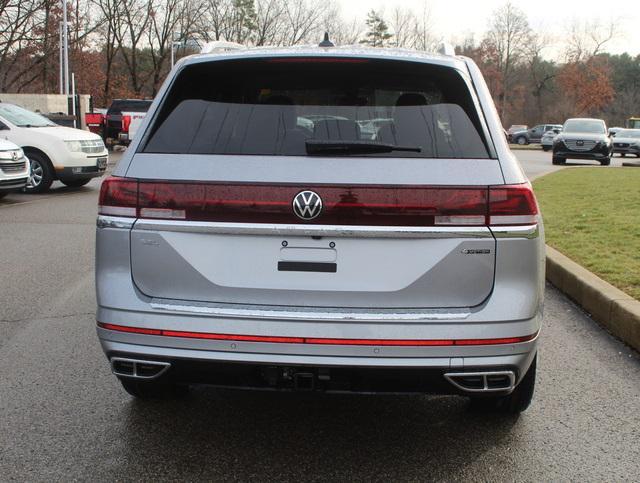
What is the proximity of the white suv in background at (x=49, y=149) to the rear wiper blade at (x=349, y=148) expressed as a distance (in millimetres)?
13644

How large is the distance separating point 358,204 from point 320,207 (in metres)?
0.15

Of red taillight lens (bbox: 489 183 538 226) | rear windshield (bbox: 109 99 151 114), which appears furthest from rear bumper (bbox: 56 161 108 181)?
rear windshield (bbox: 109 99 151 114)

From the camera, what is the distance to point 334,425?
3918 mm

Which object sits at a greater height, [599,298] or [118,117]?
[118,117]

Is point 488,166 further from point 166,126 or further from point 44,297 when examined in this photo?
point 44,297

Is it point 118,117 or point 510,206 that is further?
point 118,117

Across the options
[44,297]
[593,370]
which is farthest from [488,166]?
[44,297]

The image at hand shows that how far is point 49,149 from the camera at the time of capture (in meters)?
15.8

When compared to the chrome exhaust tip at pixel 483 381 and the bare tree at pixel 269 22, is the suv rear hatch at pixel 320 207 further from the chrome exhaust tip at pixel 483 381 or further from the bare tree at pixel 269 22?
the bare tree at pixel 269 22

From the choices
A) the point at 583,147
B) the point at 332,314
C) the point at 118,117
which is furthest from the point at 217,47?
the point at 583,147

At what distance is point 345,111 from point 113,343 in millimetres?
1370

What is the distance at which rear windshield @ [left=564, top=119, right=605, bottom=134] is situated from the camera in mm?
32281

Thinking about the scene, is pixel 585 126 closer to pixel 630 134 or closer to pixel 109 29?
pixel 630 134

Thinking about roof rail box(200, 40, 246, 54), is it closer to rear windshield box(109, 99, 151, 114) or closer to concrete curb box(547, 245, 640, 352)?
concrete curb box(547, 245, 640, 352)
